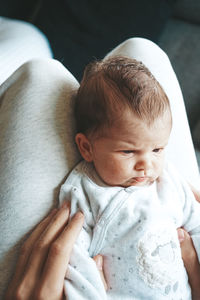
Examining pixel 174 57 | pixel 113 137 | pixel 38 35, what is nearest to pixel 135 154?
pixel 113 137

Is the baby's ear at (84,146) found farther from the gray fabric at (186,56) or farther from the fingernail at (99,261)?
the gray fabric at (186,56)

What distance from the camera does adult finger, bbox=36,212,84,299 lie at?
0.61 metres

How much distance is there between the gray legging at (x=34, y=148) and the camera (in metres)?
0.69

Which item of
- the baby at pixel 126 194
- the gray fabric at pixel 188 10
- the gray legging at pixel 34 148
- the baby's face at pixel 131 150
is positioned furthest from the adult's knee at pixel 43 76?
the gray fabric at pixel 188 10

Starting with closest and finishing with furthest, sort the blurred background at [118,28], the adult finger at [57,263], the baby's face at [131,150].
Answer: the adult finger at [57,263] < the baby's face at [131,150] < the blurred background at [118,28]

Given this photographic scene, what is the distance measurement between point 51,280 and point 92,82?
48 centimetres

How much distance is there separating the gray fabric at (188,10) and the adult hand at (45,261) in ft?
4.97

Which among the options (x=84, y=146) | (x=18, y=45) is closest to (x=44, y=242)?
(x=84, y=146)

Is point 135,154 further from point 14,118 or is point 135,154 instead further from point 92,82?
point 14,118

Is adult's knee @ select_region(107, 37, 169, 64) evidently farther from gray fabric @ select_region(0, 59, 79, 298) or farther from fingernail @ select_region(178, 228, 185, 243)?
fingernail @ select_region(178, 228, 185, 243)

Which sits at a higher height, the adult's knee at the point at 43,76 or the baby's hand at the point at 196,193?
the adult's knee at the point at 43,76

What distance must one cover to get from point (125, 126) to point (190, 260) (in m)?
0.39

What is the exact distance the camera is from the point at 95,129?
75cm

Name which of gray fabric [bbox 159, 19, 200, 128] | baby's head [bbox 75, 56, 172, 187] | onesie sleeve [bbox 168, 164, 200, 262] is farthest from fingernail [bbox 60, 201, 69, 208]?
gray fabric [bbox 159, 19, 200, 128]
